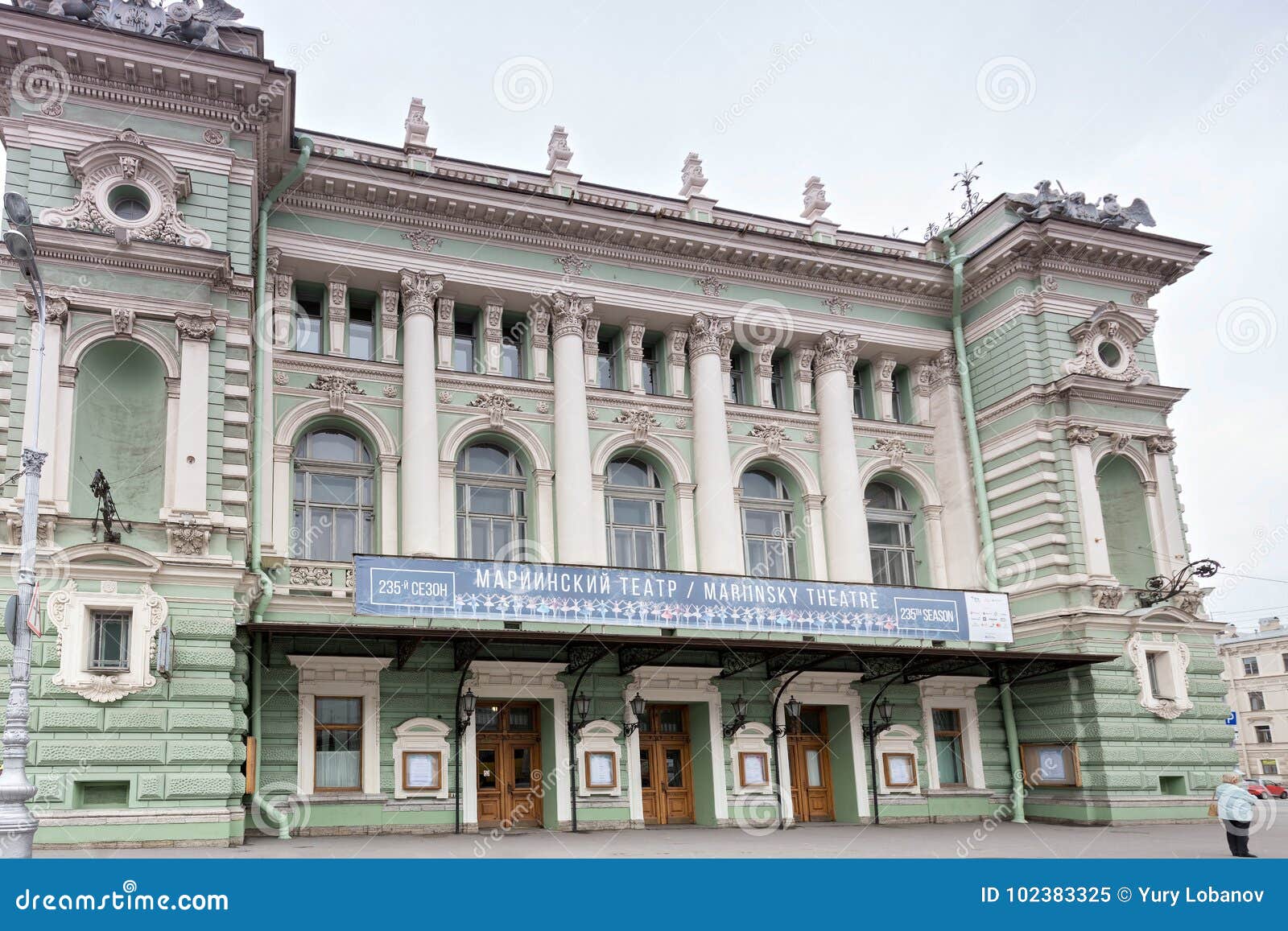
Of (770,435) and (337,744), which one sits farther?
(770,435)

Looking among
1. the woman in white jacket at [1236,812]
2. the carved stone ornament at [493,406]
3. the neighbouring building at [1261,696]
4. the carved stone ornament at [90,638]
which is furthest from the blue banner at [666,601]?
the neighbouring building at [1261,696]

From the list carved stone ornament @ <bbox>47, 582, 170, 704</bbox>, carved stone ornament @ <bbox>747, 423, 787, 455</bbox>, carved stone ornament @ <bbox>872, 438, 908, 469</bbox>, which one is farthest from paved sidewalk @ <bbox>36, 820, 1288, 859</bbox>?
carved stone ornament @ <bbox>872, 438, 908, 469</bbox>

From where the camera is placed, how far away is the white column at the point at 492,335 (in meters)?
25.9

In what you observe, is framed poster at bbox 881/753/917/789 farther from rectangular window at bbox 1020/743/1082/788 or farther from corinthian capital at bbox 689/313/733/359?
corinthian capital at bbox 689/313/733/359

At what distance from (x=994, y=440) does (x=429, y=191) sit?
14515 mm

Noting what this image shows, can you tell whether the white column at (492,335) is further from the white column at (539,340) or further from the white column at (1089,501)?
the white column at (1089,501)

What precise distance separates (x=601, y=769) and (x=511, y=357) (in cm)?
930

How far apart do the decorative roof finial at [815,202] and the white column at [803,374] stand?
3440 millimetres

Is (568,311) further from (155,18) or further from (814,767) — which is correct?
(814,767)

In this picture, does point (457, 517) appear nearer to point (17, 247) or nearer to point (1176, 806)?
point (17, 247)

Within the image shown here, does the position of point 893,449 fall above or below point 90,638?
above

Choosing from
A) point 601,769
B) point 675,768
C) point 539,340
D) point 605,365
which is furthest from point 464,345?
point 675,768

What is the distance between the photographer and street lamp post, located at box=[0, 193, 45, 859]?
1259 centimetres

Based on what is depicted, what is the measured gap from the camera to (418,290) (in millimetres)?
24922
